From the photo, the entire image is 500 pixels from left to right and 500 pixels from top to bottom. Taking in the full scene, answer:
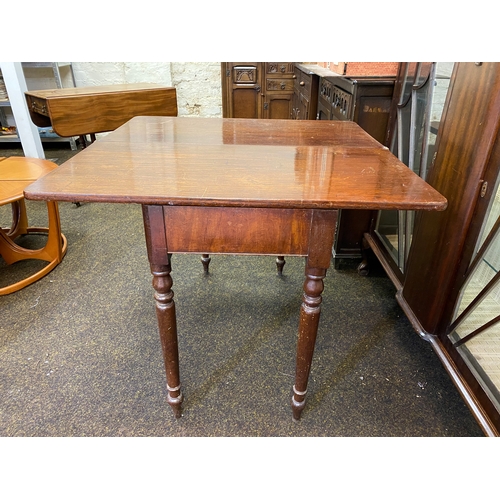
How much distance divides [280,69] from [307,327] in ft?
10.1

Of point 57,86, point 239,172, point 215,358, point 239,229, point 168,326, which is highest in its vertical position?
point 239,172

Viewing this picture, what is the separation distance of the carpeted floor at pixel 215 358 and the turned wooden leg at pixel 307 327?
12 centimetres

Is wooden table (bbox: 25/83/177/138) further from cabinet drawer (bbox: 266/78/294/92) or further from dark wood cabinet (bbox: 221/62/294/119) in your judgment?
cabinet drawer (bbox: 266/78/294/92)

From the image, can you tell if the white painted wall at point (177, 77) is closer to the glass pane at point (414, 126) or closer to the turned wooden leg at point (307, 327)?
the glass pane at point (414, 126)

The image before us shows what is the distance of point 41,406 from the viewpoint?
1212 mm

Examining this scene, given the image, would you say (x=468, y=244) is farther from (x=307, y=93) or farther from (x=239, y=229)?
(x=307, y=93)

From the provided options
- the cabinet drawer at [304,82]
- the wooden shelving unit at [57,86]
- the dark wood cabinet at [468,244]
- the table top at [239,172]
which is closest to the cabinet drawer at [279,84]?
the cabinet drawer at [304,82]

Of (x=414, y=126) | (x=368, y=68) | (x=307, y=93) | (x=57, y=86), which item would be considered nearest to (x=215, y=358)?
(x=414, y=126)

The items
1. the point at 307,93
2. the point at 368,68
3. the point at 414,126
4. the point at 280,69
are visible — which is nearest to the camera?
the point at 414,126

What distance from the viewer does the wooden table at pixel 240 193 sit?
77cm

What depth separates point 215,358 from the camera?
140 centimetres

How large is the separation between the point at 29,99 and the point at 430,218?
2489 millimetres

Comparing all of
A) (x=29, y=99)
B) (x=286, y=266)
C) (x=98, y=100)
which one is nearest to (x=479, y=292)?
(x=286, y=266)

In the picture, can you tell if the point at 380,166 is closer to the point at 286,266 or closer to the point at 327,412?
the point at 327,412
